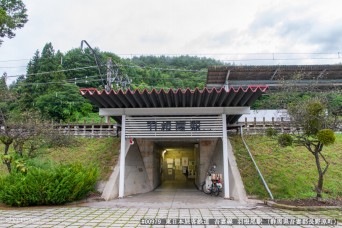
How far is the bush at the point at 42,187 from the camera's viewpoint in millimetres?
6262

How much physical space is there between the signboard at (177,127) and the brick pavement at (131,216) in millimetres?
2408

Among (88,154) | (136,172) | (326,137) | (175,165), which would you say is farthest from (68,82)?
(326,137)

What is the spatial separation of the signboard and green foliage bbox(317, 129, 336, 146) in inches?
106

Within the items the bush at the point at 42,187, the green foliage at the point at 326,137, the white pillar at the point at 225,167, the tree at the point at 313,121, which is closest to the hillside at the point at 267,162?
the white pillar at the point at 225,167

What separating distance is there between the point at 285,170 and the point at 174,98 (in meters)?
4.38

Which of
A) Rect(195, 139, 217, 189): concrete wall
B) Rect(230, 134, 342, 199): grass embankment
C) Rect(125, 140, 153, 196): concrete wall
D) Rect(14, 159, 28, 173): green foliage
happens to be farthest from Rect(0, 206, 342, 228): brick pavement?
Rect(195, 139, 217, 189): concrete wall

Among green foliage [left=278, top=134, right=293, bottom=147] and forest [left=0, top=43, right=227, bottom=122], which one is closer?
green foliage [left=278, top=134, right=293, bottom=147]

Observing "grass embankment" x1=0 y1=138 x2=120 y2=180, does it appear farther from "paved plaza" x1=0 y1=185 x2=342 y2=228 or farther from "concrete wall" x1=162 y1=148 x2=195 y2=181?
"concrete wall" x1=162 y1=148 x2=195 y2=181

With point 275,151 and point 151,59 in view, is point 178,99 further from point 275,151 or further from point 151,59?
point 151,59

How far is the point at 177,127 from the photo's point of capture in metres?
7.94

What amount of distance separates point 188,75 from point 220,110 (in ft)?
97.4

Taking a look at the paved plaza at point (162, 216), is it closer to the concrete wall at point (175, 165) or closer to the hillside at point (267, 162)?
the hillside at point (267, 162)

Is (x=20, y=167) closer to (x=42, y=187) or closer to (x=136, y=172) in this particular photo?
(x=42, y=187)

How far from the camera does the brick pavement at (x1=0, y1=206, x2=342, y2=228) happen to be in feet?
15.5
